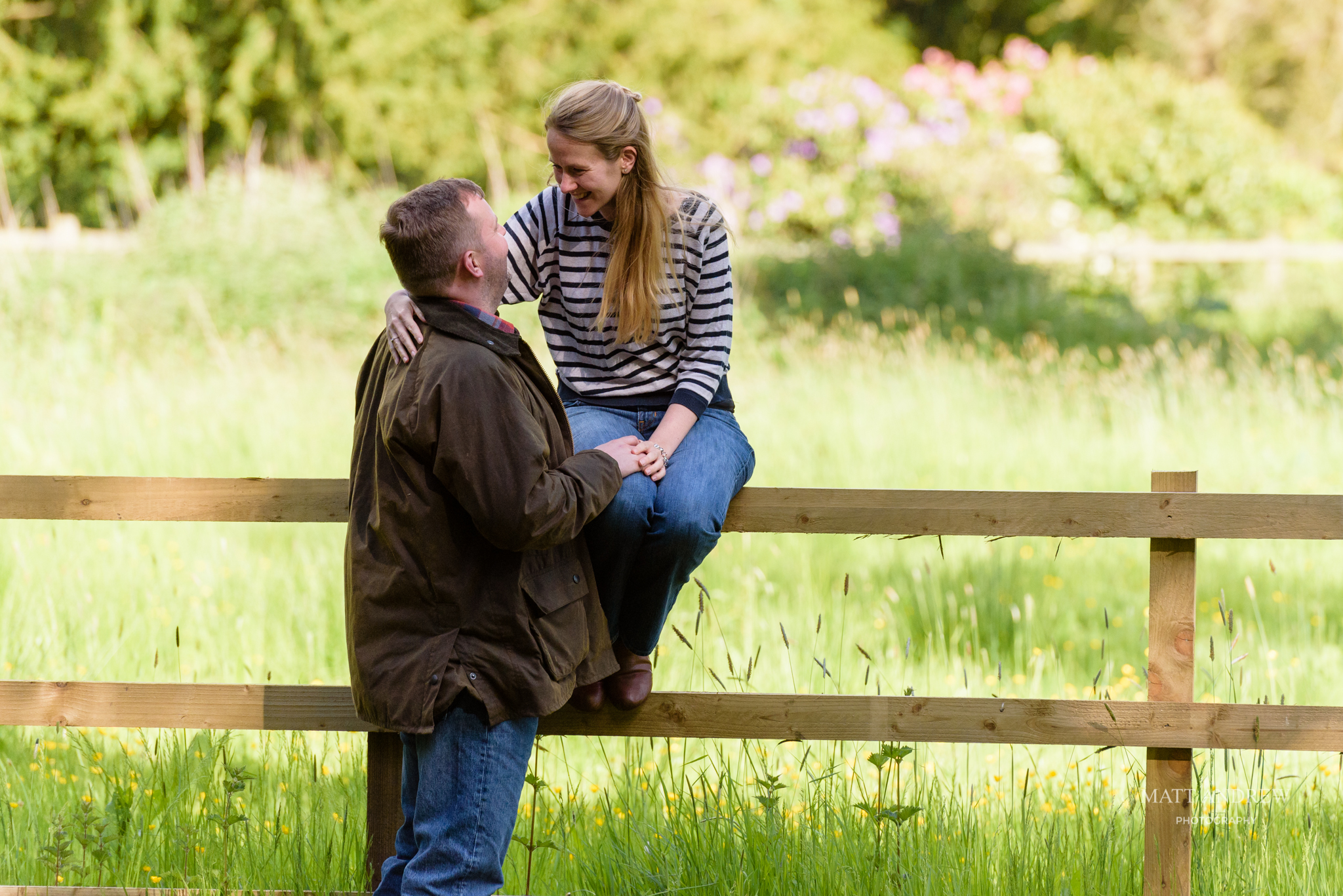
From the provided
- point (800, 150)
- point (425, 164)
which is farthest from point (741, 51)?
point (800, 150)

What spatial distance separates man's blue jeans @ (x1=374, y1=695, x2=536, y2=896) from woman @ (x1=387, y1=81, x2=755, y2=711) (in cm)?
41

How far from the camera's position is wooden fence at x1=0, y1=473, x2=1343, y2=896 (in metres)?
2.66

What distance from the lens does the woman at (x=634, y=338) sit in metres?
2.54

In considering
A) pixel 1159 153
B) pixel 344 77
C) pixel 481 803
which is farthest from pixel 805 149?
pixel 481 803

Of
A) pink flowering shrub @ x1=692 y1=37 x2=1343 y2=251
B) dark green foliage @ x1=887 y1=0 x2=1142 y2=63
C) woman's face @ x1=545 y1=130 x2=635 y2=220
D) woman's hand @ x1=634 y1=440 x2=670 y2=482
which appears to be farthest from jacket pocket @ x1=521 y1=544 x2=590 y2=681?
dark green foliage @ x1=887 y1=0 x2=1142 y2=63

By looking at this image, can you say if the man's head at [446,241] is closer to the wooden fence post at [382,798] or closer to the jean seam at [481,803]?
the jean seam at [481,803]

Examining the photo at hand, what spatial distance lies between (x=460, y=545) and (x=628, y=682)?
0.62 meters

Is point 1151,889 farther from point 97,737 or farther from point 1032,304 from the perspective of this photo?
point 1032,304

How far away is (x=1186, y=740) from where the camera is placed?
271 centimetres

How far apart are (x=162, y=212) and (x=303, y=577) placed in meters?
8.41

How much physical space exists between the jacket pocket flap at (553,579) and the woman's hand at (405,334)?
17.0 inches

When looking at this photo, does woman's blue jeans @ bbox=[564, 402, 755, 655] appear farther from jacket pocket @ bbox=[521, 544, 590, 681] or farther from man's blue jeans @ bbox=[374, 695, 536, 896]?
man's blue jeans @ bbox=[374, 695, 536, 896]

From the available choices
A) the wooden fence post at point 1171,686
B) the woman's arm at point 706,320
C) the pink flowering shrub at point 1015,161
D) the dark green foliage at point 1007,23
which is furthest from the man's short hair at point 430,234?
the dark green foliage at point 1007,23

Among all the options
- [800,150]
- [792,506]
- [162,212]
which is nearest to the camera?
[792,506]
